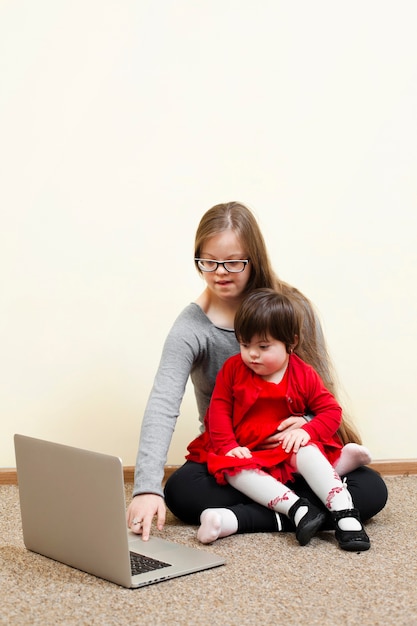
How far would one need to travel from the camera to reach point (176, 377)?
157cm

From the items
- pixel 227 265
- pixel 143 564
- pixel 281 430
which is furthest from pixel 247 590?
pixel 227 265

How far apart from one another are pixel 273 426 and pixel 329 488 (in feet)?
0.52

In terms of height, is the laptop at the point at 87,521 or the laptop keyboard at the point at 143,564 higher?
the laptop at the point at 87,521

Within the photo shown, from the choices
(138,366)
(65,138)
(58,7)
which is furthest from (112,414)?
(58,7)

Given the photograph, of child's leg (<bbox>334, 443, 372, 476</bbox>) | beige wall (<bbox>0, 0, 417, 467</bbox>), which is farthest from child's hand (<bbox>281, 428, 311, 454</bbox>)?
beige wall (<bbox>0, 0, 417, 467</bbox>)

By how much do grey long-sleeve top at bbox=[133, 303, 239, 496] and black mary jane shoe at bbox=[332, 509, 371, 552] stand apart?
1.00 ft

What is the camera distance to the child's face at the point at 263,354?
1466 millimetres

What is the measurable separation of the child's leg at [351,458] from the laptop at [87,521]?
360 millimetres

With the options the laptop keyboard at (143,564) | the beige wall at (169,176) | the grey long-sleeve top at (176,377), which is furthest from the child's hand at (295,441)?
the beige wall at (169,176)

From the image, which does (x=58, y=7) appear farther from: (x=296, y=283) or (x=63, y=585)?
(x=63, y=585)

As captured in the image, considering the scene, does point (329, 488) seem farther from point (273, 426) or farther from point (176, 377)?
point (176, 377)

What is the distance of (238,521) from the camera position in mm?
1426

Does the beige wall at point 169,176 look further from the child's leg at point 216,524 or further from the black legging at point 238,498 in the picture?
the child's leg at point 216,524

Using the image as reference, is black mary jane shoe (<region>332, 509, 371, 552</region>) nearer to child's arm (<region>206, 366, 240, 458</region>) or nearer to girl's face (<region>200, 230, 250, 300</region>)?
child's arm (<region>206, 366, 240, 458</region>)
